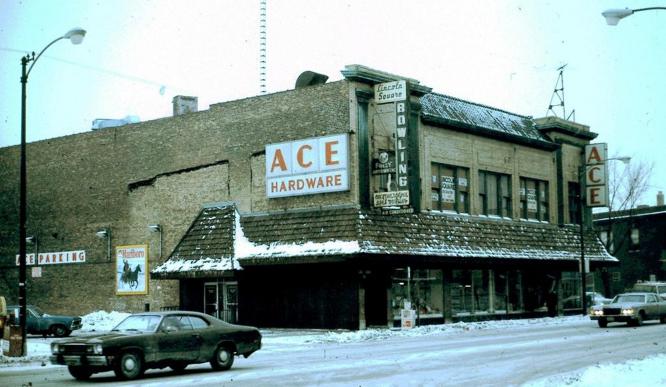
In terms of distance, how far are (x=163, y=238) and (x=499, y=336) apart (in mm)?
19813

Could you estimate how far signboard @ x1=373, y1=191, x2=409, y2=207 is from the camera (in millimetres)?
36125

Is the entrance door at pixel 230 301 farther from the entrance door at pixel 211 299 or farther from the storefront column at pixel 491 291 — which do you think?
the storefront column at pixel 491 291

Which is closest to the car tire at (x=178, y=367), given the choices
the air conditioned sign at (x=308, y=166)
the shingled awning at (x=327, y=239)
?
the shingled awning at (x=327, y=239)

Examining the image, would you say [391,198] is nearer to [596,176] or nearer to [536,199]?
[536,199]

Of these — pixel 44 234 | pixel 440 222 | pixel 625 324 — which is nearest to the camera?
pixel 625 324

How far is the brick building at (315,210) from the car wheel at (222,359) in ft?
48.5

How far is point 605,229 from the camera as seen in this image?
283 feet

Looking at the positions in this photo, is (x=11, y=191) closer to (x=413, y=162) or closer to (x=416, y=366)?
(x=413, y=162)

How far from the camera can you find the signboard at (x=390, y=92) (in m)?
37.5

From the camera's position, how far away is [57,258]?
5016cm

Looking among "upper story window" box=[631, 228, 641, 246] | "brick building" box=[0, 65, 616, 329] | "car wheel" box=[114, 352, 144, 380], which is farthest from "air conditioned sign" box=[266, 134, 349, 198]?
"upper story window" box=[631, 228, 641, 246]

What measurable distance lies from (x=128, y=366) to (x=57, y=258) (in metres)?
33.5

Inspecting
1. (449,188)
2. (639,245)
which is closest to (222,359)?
(449,188)

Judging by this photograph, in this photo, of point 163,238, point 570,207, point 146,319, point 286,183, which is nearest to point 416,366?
point 146,319
